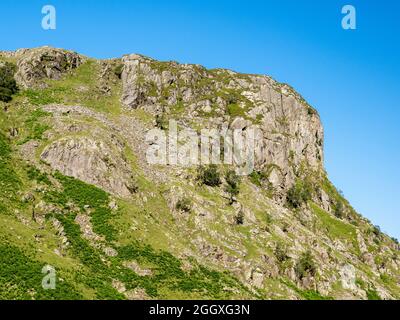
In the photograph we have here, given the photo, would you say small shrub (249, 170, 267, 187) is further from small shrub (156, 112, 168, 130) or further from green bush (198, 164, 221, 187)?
small shrub (156, 112, 168, 130)

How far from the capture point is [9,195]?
2822 inches

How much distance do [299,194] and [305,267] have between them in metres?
38.9

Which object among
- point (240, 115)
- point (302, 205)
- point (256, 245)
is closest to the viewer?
point (256, 245)

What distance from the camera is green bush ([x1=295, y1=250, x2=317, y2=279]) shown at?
85250 mm

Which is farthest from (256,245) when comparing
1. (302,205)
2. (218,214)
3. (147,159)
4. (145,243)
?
(302,205)

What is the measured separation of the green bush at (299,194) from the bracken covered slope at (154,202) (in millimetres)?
453

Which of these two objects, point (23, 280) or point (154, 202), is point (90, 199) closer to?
point (154, 202)

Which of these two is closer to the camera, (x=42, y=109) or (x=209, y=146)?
(x=42, y=109)

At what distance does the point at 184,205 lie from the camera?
88062mm

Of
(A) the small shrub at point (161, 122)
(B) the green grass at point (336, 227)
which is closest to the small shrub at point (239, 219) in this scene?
(A) the small shrub at point (161, 122)

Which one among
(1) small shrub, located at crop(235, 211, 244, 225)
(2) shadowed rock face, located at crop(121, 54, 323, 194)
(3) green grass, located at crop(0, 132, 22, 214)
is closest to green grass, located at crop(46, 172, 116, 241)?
(3) green grass, located at crop(0, 132, 22, 214)

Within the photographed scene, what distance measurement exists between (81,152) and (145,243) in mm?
24388

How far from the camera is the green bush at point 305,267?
85.2 metres

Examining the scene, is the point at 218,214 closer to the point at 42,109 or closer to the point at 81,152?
the point at 81,152
